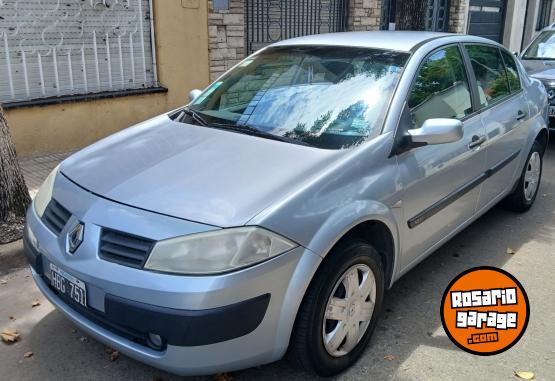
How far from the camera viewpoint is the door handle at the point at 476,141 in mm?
3614

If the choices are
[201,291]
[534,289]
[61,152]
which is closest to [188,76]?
[61,152]

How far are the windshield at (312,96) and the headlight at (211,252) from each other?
2.73 ft

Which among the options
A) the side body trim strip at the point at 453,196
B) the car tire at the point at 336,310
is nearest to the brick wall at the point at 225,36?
the side body trim strip at the point at 453,196

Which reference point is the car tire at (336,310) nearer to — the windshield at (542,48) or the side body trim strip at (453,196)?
the side body trim strip at (453,196)

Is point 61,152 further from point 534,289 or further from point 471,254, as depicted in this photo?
point 534,289

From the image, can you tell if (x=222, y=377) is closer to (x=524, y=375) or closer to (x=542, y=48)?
(x=524, y=375)

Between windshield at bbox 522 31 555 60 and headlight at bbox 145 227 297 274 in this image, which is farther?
windshield at bbox 522 31 555 60

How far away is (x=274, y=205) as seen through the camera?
7.77ft

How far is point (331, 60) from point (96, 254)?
1.93 m

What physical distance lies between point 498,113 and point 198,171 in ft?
8.25

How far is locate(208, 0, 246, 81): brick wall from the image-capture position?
7.77 metres

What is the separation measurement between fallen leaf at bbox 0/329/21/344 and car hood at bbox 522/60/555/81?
7210 mm

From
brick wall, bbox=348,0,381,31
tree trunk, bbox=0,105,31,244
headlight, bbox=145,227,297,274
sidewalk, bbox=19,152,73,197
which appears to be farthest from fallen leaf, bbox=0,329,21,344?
brick wall, bbox=348,0,381,31

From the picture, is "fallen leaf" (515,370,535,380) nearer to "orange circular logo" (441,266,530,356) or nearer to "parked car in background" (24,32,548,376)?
"orange circular logo" (441,266,530,356)
